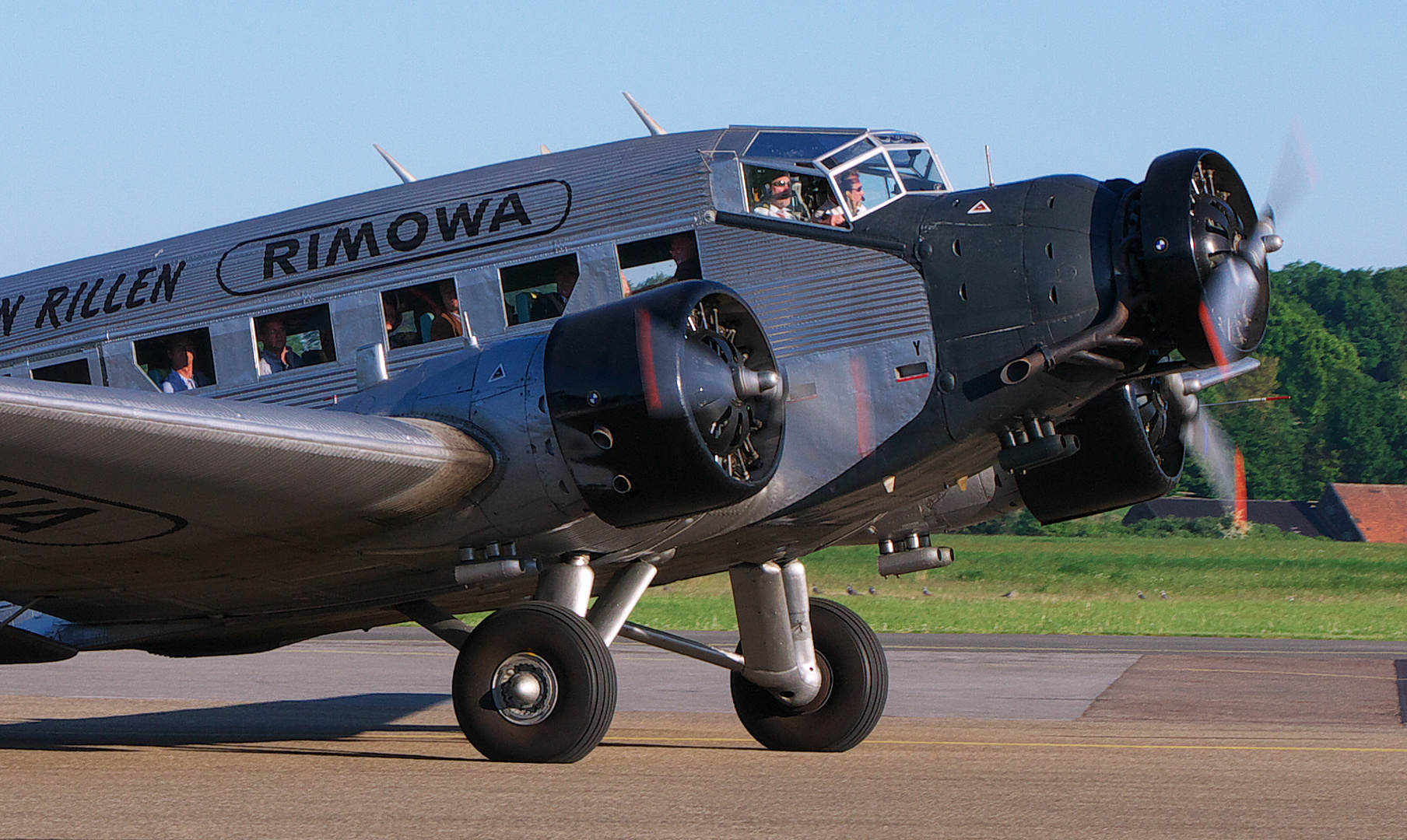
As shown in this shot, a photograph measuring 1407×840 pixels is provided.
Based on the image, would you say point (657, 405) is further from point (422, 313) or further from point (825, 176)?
point (422, 313)

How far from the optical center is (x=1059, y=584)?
167 ft

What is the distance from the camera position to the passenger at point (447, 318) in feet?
34.8

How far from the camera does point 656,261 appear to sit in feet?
33.7

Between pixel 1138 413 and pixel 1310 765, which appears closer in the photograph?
pixel 1310 765

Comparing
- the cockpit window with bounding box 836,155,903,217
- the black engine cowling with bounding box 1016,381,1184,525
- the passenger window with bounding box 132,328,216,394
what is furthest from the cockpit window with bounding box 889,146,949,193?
the passenger window with bounding box 132,328,216,394

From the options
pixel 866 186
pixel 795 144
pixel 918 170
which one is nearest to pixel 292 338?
pixel 795 144

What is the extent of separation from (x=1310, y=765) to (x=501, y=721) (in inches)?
211

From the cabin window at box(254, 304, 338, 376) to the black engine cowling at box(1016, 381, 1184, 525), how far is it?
551 centimetres

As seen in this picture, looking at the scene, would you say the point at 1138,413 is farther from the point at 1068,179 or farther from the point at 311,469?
the point at 311,469

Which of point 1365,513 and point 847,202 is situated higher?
point 847,202

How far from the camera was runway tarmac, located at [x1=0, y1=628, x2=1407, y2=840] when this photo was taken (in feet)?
23.1

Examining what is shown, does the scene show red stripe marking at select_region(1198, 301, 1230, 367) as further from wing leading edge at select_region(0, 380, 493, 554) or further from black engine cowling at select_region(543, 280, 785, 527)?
wing leading edge at select_region(0, 380, 493, 554)

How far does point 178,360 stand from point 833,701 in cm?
600

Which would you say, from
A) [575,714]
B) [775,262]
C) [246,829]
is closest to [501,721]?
[575,714]
